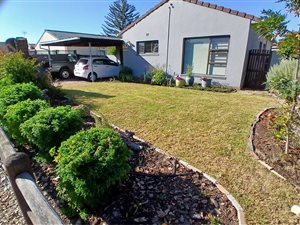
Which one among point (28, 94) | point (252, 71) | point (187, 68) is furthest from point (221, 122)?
point (187, 68)

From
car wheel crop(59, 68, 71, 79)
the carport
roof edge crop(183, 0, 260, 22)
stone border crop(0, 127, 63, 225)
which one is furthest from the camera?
car wheel crop(59, 68, 71, 79)

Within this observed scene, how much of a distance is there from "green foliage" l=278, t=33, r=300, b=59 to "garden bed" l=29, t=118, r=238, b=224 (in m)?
2.31

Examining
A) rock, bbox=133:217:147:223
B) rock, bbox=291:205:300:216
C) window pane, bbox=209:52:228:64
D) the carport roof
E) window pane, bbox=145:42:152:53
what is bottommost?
rock, bbox=291:205:300:216

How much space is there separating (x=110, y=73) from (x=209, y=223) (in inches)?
537

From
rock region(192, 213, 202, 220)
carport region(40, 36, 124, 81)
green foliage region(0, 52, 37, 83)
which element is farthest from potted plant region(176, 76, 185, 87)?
rock region(192, 213, 202, 220)

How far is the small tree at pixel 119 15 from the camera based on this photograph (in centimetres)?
4450

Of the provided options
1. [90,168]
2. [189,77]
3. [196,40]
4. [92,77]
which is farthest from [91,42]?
[90,168]

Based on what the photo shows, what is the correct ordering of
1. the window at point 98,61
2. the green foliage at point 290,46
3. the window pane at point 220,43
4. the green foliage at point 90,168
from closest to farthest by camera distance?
1. the green foliage at point 90,168
2. the green foliage at point 290,46
3. the window pane at point 220,43
4. the window at point 98,61

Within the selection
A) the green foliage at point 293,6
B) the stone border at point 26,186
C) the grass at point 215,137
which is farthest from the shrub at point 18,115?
the green foliage at point 293,6

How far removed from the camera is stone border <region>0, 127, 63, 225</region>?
4.67 feet

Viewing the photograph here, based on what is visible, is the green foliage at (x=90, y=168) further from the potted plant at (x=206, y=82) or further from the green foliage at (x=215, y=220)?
the potted plant at (x=206, y=82)

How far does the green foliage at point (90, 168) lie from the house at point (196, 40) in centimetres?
916

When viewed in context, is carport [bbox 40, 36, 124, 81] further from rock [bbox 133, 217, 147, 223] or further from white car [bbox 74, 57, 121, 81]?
rock [bbox 133, 217, 147, 223]

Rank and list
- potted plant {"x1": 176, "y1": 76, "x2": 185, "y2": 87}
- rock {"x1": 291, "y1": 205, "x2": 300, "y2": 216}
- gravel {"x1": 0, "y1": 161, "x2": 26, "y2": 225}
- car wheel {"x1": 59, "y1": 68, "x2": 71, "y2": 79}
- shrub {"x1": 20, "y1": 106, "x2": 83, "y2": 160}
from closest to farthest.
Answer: rock {"x1": 291, "y1": 205, "x2": 300, "y2": 216}, gravel {"x1": 0, "y1": 161, "x2": 26, "y2": 225}, shrub {"x1": 20, "y1": 106, "x2": 83, "y2": 160}, potted plant {"x1": 176, "y1": 76, "x2": 185, "y2": 87}, car wheel {"x1": 59, "y1": 68, "x2": 71, "y2": 79}
